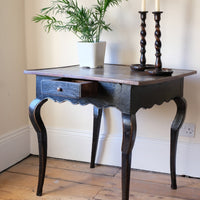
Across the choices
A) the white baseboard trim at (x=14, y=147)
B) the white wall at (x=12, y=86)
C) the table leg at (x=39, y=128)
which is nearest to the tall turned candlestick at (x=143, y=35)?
the table leg at (x=39, y=128)

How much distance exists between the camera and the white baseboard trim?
2080 millimetres

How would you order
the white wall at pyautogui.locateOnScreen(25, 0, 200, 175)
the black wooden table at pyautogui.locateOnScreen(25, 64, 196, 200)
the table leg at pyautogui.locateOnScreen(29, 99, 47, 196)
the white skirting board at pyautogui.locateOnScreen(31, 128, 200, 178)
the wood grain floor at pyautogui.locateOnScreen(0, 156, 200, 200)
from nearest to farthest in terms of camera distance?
the black wooden table at pyautogui.locateOnScreen(25, 64, 196, 200) → the table leg at pyautogui.locateOnScreen(29, 99, 47, 196) → the wood grain floor at pyautogui.locateOnScreen(0, 156, 200, 200) → the white wall at pyautogui.locateOnScreen(25, 0, 200, 175) → the white skirting board at pyautogui.locateOnScreen(31, 128, 200, 178)

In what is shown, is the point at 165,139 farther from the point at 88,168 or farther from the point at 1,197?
the point at 1,197

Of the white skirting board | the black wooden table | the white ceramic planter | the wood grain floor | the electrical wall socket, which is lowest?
the wood grain floor

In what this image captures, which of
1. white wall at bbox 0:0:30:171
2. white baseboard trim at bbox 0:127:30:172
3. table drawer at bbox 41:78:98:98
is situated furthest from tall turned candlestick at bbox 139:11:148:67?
white baseboard trim at bbox 0:127:30:172

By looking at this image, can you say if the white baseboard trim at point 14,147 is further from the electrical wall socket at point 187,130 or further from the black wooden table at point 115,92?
the electrical wall socket at point 187,130

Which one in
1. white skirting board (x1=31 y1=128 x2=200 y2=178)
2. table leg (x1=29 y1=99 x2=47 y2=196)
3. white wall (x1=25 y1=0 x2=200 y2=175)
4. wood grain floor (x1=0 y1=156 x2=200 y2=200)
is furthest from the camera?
white skirting board (x1=31 y1=128 x2=200 y2=178)

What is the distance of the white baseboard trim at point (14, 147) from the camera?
208cm

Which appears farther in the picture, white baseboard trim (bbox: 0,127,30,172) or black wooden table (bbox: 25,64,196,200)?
white baseboard trim (bbox: 0,127,30,172)

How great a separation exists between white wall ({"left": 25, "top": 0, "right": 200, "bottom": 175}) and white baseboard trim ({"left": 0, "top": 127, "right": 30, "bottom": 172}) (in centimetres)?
19

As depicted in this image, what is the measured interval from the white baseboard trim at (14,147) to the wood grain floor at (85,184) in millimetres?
57

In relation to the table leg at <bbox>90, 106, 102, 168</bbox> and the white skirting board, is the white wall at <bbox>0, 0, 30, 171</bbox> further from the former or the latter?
the table leg at <bbox>90, 106, 102, 168</bbox>

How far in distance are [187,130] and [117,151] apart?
49 centimetres

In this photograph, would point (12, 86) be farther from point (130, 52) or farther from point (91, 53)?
point (130, 52)
